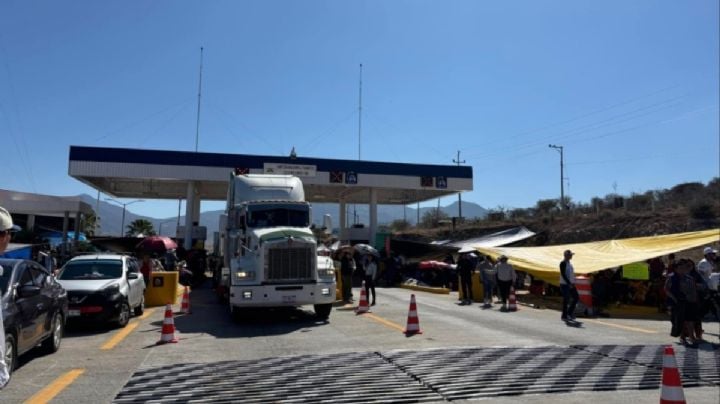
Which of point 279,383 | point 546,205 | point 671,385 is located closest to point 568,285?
point 279,383

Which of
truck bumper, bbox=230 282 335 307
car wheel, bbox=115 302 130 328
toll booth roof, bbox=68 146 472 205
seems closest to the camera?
car wheel, bbox=115 302 130 328

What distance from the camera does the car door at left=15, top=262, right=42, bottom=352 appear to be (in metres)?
7.48

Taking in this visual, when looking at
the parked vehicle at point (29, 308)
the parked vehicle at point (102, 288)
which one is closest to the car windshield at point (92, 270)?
the parked vehicle at point (102, 288)

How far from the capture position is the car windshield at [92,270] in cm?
1289

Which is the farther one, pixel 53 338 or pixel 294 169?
pixel 294 169

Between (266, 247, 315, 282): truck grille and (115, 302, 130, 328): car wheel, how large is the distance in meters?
3.15

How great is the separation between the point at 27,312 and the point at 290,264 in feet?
19.9

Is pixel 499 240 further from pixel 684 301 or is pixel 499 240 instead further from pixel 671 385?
pixel 671 385

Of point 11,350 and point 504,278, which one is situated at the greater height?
point 504,278

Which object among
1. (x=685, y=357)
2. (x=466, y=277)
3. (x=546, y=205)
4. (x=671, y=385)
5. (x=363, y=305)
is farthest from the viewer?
(x=546, y=205)

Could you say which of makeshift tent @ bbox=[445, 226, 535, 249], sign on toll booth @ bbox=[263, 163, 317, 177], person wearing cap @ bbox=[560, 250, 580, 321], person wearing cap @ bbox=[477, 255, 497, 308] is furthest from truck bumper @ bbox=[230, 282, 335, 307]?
sign on toll booth @ bbox=[263, 163, 317, 177]

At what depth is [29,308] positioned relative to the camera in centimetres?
785

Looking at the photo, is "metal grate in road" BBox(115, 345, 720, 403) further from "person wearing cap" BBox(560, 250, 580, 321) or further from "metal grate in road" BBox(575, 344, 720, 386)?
"person wearing cap" BBox(560, 250, 580, 321)

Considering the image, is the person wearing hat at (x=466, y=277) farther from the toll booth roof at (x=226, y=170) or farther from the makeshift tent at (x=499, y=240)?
the toll booth roof at (x=226, y=170)
